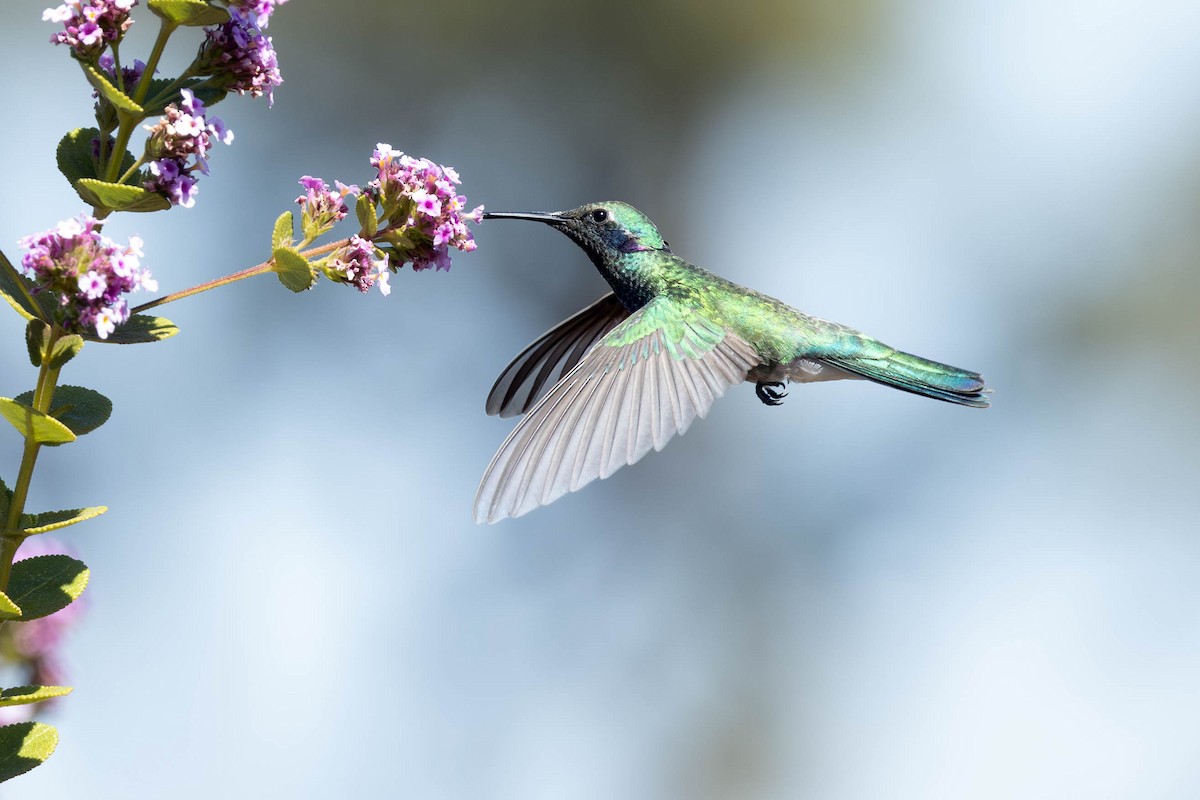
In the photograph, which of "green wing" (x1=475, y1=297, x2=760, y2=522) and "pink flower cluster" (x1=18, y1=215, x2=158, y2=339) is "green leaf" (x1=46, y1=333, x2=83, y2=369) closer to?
"pink flower cluster" (x1=18, y1=215, x2=158, y2=339)

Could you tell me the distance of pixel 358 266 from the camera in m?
1.92

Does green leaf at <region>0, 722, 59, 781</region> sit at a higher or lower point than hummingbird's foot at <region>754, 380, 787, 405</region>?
lower

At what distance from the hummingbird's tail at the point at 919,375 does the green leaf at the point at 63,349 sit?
2603 millimetres

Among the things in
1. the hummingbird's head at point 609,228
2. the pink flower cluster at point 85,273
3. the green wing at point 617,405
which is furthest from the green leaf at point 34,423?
the hummingbird's head at point 609,228

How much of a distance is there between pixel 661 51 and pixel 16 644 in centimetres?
742

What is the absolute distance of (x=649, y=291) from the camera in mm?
3766

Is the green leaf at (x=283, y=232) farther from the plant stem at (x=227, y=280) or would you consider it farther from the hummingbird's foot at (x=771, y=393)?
the hummingbird's foot at (x=771, y=393)

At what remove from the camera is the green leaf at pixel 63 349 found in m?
1.40

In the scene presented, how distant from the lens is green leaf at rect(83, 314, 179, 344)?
1.48m

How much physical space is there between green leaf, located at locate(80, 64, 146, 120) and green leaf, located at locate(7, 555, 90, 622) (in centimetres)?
53

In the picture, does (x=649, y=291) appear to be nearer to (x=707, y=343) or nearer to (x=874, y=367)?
(x=707, y=343)

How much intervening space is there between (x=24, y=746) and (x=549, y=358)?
9.04 ft

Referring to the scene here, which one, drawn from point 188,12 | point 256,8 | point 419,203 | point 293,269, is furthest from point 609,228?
point 188,12

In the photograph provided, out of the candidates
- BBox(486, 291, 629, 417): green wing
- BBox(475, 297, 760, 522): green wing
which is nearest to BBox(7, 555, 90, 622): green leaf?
BBox(475, 297, 760, 522): green wing
